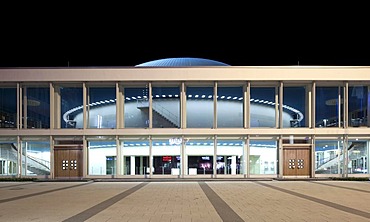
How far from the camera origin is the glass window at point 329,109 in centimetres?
2961

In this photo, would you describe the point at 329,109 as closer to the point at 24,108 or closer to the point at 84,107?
the point at 84,107

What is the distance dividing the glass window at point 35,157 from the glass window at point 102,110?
398cm

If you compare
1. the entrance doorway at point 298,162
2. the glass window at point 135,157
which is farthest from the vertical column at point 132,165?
the entrance doorway at point 298,162

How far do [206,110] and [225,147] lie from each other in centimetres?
319

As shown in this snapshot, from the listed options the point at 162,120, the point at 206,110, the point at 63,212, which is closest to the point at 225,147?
the point at 206,110

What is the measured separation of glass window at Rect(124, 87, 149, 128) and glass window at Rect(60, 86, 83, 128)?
11.6 feet

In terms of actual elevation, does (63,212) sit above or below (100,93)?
below

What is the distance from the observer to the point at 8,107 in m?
29.5

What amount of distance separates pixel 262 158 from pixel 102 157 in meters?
12.2

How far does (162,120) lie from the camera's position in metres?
29.6

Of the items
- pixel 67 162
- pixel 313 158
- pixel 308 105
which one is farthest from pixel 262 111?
pixel 67 162

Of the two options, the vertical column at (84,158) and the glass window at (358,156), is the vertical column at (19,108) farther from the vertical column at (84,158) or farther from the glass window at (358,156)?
the glass window at (358,156)

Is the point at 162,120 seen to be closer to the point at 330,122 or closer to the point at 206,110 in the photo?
the point at 206,110

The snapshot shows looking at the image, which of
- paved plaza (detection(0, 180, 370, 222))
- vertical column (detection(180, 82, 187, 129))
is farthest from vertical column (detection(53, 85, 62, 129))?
paved plaza (detection(0, 180, 370, 222))
